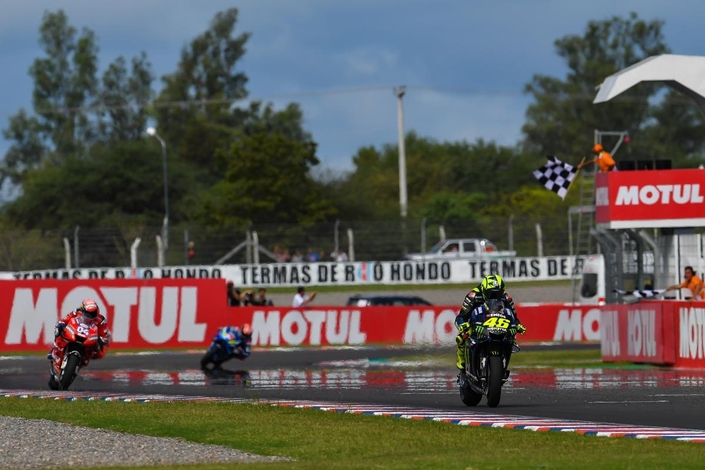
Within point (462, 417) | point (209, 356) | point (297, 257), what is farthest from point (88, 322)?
point (297, 257)

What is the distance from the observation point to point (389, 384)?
64.6 feet

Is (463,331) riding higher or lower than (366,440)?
higher

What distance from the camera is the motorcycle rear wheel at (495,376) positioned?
1443 centimetres

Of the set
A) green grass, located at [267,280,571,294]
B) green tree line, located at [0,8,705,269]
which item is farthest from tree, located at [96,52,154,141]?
green grass, located at [267,280,571,294]

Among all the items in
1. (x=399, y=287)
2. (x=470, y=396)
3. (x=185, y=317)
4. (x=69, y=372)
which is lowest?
(x=470, y=396)

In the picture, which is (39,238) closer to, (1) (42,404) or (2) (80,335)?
(2) (80,335)

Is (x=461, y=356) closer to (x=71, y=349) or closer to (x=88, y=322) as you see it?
(x=88, y=322)

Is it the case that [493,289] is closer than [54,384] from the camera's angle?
Yes

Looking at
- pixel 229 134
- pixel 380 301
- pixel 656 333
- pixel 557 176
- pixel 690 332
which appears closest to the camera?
pixel 690 332

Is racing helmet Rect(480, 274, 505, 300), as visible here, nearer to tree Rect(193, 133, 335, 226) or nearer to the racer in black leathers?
the racer in black leathers

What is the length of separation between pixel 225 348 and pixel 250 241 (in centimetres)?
1551

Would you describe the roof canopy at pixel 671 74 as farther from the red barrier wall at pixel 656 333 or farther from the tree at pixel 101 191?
the tree at pixel 101 191

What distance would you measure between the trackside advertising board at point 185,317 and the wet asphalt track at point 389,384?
2.46m

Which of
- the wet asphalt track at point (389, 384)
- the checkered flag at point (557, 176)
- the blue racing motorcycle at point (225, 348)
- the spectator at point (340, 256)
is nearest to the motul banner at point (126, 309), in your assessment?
the wet asphalt track at point (389, 384)
